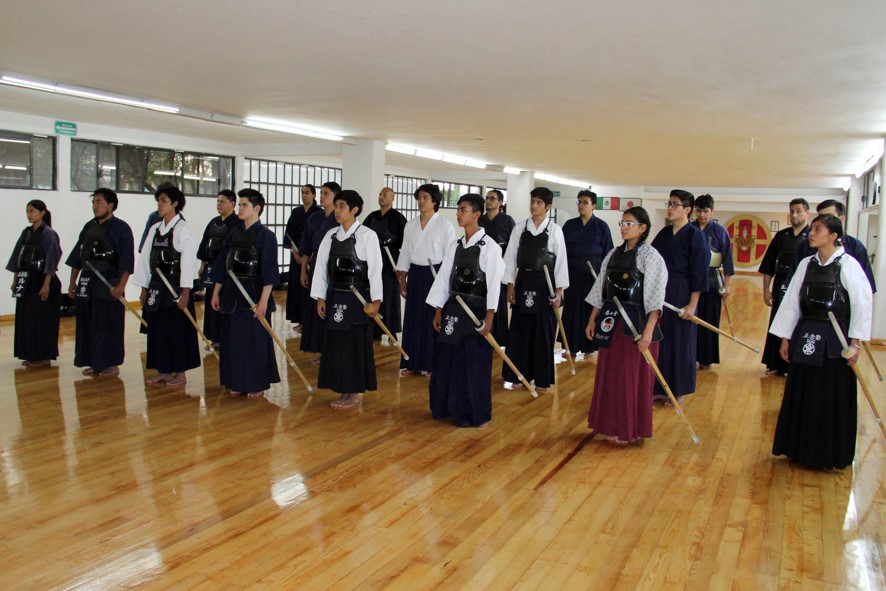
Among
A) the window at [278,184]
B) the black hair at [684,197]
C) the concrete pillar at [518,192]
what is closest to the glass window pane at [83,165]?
the window at [278,184]

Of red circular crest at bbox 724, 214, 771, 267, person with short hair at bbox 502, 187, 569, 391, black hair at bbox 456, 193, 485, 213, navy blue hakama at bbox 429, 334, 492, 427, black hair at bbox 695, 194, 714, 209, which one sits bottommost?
navy blue hakama at bbox 429, 334, 492, 427

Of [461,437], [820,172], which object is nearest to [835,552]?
[461,437]

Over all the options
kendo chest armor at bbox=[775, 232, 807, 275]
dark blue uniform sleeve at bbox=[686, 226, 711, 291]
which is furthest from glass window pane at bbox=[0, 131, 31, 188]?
kendo chest armor at bbox=[775, 232, 807, 275]

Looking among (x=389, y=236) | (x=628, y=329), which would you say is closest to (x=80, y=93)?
(x=389, y=236)

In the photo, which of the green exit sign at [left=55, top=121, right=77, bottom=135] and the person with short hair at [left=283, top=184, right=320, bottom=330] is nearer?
the person with short hair at [left=283, top=184, right=320, bottom=330]

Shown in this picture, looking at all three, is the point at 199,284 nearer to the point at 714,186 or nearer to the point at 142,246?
the point at 142,246

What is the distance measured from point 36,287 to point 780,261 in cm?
625

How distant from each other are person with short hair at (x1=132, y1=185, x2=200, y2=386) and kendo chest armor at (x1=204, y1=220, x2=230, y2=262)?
1.49ft

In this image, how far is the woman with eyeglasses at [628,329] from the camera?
4223 mm

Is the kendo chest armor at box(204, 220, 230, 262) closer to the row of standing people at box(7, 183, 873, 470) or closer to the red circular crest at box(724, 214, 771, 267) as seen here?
the row of standing people at box(7, 183, 873, 470)

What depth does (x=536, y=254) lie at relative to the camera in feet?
17.9

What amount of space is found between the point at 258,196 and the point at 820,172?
11.7m

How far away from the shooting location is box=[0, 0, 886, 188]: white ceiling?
3.92 meters

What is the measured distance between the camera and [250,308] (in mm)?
5207
